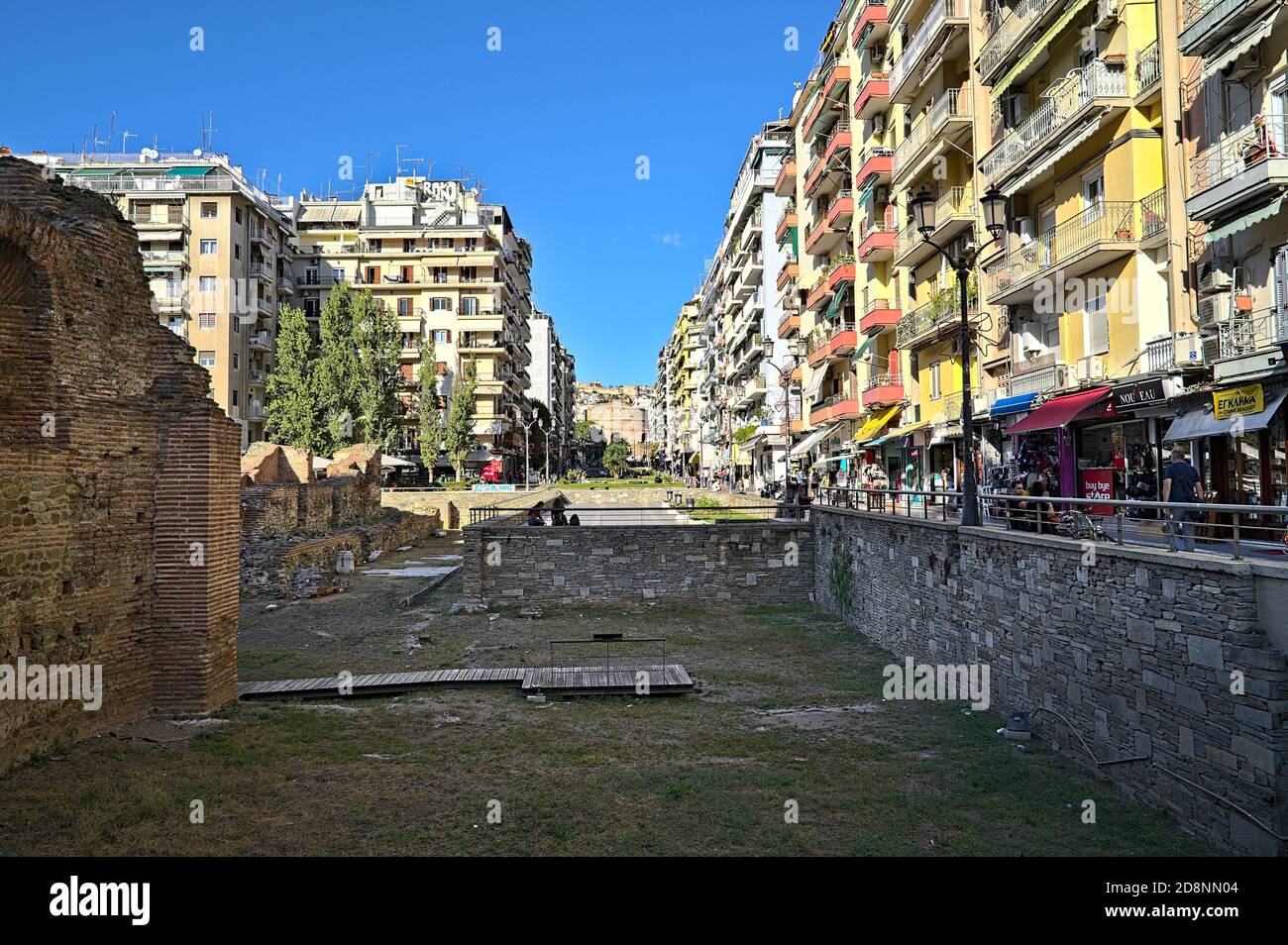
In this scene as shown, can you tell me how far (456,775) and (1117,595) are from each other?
839cm

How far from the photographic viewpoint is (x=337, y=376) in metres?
56.7

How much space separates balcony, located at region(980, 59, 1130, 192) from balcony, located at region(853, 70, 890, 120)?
385 inches

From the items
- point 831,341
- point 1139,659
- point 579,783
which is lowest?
point 579,783

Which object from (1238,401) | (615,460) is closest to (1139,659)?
(1238,401)

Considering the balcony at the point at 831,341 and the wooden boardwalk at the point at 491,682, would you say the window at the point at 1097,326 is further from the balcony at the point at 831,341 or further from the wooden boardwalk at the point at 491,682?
the balcony at the point at 831,341

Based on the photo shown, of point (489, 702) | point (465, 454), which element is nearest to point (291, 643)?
point (489, 702)

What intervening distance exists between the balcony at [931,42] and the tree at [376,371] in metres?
39.8

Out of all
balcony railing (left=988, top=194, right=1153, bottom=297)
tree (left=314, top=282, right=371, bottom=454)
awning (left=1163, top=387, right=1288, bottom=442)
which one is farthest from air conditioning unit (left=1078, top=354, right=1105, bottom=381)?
tree (left=314, top=282, right=371, bottom=454)

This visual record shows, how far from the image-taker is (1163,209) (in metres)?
17.6

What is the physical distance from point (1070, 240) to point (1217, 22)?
580 cm

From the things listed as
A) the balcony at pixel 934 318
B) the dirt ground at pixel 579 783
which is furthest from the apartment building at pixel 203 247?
the dirt ground at pixel 579 783

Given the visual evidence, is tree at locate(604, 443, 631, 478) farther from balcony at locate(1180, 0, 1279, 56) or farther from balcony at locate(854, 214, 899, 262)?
balcony at locate(1180, 0, 1279, 56)

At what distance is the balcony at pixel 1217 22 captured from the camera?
46.3 feet

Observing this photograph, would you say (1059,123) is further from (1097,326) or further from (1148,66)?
(1097,326)
